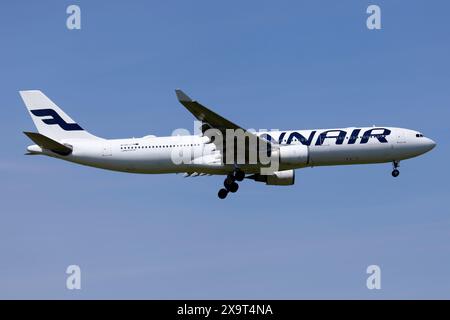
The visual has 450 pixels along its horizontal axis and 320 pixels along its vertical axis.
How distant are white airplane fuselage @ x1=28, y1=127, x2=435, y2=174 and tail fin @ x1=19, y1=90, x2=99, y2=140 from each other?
253 cm

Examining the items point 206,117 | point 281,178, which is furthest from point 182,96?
Answer: point 281,178

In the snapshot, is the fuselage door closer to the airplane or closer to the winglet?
the airplane

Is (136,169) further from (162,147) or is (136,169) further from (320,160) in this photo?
(320,160)

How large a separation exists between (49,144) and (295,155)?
53.2 ft

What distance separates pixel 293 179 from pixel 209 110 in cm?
1018

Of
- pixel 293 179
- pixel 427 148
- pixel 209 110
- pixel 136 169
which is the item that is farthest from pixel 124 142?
pixel 427 148

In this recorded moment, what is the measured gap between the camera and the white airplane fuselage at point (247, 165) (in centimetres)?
5800

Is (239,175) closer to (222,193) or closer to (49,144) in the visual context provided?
(222,193)

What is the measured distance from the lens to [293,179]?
6219 centimetres

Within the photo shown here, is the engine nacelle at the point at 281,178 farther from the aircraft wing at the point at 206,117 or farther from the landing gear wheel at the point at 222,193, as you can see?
the aircraft wing at the point at 206,117

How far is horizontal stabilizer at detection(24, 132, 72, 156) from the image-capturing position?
5825cm

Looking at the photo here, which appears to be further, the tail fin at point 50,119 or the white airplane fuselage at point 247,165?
the tail fin at point 50,119

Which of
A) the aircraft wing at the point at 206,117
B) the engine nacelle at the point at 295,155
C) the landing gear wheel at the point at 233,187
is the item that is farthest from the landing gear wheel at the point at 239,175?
the engine nacelle at the point at 295,155

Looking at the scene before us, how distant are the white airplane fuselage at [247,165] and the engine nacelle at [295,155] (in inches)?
11.5
